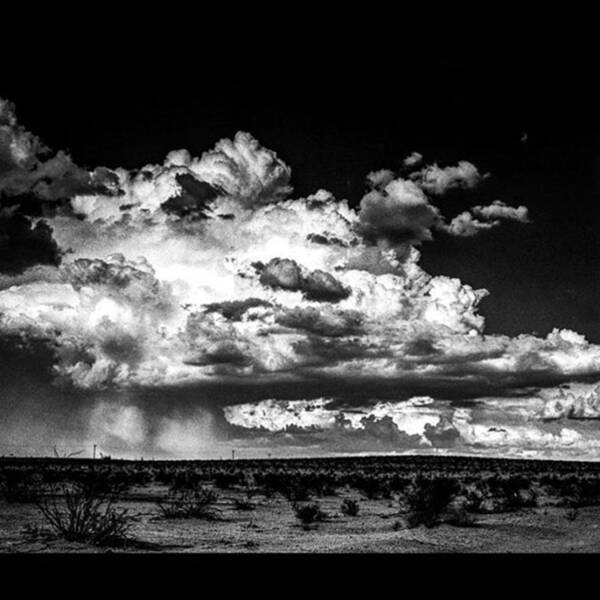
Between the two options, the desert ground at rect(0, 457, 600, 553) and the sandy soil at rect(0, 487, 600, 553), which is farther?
the desert ground at rect(0, 457, 600, 553)

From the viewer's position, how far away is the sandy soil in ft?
55.3

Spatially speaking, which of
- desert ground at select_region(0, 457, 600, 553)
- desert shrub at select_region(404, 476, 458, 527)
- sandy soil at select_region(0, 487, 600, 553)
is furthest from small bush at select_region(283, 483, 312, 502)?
desert shrub at select_region(404, 476, 458, 527)

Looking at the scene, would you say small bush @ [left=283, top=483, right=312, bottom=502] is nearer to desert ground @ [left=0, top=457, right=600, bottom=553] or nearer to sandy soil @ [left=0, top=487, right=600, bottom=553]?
desert ground @ [left=0, top=457, right=600, bottom=553]

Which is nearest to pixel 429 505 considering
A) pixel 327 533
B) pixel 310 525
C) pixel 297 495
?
pixel 310 525

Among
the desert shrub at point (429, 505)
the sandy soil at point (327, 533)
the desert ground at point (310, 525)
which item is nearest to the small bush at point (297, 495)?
the desert ground at point (310, 525)

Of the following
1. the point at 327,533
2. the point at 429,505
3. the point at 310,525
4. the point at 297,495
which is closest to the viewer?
the point at 327,533

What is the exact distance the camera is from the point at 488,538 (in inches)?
801

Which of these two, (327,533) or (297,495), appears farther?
(297,495)

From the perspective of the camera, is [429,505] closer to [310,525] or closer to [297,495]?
[310,525]

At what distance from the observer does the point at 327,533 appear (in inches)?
823

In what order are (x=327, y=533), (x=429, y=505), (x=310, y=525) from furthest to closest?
(x=429, y=505) → (x=310, y=525) → (x=327, y=533)
